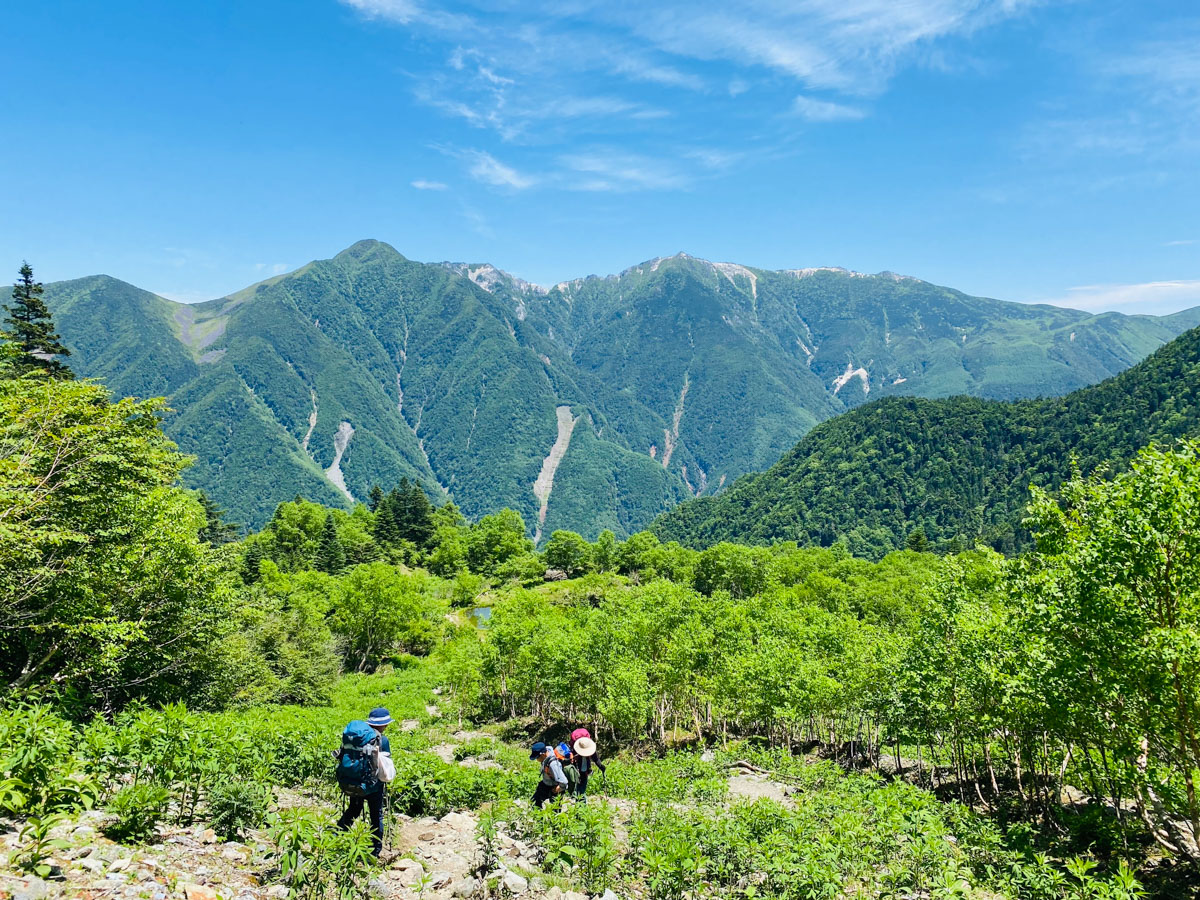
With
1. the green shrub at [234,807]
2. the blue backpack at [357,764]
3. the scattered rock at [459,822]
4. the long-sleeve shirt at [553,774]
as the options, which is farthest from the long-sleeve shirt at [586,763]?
the green shrub at [234,807]

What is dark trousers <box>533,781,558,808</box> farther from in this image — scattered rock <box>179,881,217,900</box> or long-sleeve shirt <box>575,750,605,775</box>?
scattered rock <box>179,881,217,900</box>

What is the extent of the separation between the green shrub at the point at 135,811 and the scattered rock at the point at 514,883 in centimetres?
534

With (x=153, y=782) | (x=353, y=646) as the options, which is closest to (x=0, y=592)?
(x=153, y=782)

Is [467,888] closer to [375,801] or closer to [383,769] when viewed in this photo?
[375,801]

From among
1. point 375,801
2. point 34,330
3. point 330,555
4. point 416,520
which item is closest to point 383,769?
point 375,801

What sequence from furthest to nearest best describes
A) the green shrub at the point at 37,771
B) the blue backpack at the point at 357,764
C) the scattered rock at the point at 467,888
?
the blue backpack at the point at 357,764 → the scattered rock at the point at 467,888 → the green shrub at the point at 37,771

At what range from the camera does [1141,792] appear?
43.5 feet

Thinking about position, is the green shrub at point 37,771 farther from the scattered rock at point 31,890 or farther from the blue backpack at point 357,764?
the blue backpack at point 357,764

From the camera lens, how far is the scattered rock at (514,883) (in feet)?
32.7

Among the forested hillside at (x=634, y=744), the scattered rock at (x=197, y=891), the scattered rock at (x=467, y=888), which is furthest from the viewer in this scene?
the scattered rock at (x=467, y=888)

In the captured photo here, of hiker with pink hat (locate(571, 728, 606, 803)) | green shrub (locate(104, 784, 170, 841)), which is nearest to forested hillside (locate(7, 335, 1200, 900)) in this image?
green shrub (locate(104, 784, 170, 841))

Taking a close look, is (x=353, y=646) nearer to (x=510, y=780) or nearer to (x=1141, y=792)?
Answer: (x=510, y=780)

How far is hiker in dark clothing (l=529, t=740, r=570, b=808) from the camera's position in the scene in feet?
43.8

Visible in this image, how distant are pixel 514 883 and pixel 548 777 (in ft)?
10.9
